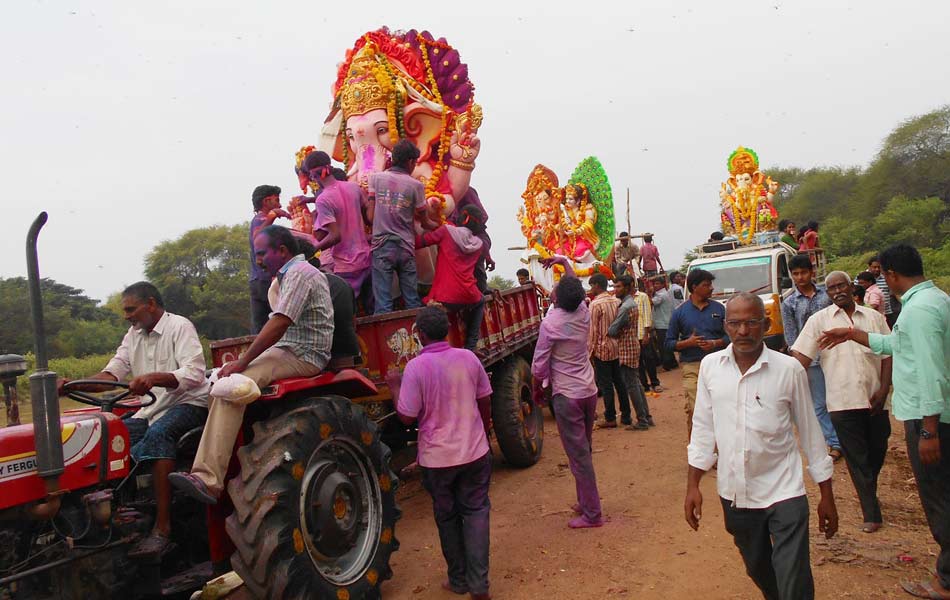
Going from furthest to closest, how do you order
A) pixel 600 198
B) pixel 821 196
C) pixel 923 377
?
pixel 821 196, pixel 600 198, pixel 923 377

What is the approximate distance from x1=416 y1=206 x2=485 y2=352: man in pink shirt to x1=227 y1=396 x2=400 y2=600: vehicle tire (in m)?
2.16

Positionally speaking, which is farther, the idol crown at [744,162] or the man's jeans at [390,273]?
the idol crown at [744,162]

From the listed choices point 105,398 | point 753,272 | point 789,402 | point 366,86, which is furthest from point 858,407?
point 753,272

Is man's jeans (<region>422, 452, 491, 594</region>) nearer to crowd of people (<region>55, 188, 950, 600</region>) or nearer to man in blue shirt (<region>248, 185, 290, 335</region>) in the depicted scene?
crowd of people (<region>55, 188, 950, 600</region>)

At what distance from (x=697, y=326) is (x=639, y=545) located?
1.69m

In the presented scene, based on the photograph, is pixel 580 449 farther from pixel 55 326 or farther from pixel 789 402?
pixel 55 326

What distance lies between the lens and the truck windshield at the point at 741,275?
12.3 meters

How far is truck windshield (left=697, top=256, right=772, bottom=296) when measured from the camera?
40.3 feet

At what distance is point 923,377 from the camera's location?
3.58 meters

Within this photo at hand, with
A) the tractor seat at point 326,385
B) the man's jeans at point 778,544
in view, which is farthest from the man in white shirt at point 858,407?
the tractor seat at point 326,385

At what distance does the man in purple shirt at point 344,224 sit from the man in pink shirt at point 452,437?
2.01m

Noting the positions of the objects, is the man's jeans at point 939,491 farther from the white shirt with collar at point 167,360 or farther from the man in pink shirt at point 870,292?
the man in pink shirt at point 870,292

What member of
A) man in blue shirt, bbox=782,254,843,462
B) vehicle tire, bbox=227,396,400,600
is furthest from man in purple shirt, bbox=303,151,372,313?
man in blue shirt, bbox=782,254,843,462

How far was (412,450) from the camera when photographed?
575 cm
